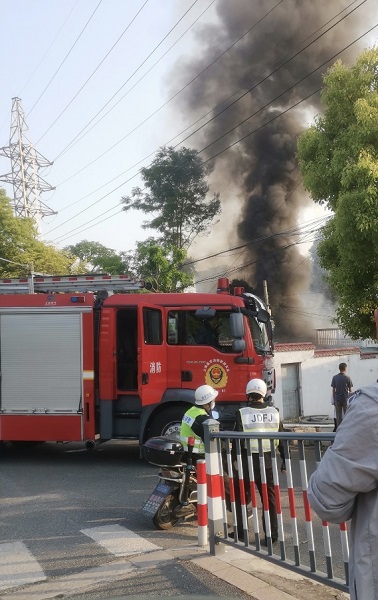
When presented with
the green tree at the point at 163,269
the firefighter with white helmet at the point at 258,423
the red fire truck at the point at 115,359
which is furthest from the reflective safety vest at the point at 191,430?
the green tree at the point at 163,269

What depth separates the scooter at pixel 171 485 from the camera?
6.66m

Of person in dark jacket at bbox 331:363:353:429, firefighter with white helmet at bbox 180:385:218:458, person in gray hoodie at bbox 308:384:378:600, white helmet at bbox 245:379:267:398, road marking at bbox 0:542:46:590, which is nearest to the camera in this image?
person in gray hoodie at bbox 308:384:378:600

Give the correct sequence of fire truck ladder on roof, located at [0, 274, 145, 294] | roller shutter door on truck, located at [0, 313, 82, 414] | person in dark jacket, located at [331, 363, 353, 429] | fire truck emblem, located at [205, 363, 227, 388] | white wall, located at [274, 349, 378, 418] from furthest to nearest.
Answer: white wall, located at [274, 349, 378, 418], person in dark jacket, located at [331, 363, 353, 429], fire truck ladder on roof, located at [0, 274, 145, 294], roller shutter door on truck, located at [0, 313, 82, 414], fire truck emblem, located at [205, 363, 227, 388]

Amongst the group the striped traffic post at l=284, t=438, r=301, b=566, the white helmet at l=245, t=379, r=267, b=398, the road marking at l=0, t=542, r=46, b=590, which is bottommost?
the road marking at l=0, t=542, r=46, b=590

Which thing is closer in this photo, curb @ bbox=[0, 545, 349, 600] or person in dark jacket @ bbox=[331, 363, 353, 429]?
curb @ bbox=[0, 545, 349, 600]

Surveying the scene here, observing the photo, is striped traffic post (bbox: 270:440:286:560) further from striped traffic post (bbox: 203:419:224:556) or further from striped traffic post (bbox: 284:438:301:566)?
striped traffic post (bbox: 203:419:224:556)

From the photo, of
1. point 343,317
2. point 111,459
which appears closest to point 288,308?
point 343,317

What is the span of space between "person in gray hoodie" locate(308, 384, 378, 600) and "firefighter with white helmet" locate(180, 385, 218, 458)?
4.52 metres

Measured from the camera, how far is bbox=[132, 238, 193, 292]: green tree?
2656cm

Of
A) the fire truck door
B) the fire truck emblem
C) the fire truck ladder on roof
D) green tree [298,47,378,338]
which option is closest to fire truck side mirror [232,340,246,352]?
the fire truck emblem

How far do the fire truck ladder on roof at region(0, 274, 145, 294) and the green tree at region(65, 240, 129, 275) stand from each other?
1921cm

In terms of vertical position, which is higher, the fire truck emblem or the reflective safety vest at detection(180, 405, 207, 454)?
the fire truck emblem

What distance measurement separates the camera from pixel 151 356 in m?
10.1

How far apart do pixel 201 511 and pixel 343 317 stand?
8.52 metres
